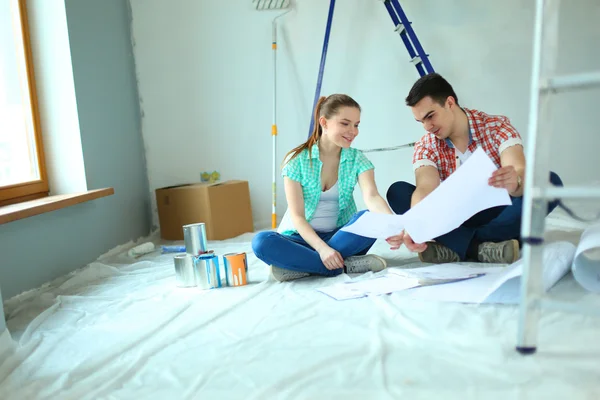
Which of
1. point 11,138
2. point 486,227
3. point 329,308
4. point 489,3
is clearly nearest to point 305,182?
point 329,308

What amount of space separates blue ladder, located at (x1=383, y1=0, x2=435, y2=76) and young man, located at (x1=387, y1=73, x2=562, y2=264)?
894 mm

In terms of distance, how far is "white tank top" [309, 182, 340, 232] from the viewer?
1.67m

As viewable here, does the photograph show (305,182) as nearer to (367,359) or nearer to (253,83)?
(367,359)

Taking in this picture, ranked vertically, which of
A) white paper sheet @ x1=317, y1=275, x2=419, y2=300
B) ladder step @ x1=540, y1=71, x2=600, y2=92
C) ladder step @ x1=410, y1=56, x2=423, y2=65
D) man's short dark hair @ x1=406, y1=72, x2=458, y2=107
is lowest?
white paper sheet @ x1=317, y1=275, x2=419, y2=300

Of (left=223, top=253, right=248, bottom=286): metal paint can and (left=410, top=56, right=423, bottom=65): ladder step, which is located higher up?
(left=410, top=56, right=423, bottom=65): ladder step

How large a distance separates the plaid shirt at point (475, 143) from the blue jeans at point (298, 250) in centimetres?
34

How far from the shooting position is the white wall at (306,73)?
2.59 metres

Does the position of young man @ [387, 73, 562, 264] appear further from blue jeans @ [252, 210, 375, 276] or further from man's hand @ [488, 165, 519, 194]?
man's hand @ [488, 165, 519, 194]

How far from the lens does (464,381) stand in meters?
0.79

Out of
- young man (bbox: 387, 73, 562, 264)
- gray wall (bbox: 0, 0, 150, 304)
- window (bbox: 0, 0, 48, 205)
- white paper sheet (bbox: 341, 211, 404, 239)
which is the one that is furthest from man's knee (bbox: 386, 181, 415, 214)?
window (bbox: 0, 0, 48, 205)

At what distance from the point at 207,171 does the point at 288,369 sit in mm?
2156

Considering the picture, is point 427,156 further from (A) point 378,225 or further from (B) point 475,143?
(A) point 378,225

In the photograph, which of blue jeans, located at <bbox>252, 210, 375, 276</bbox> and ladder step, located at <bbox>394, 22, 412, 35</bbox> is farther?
ladder step, located at <bbox>394, 22, 412, 35</bbox>

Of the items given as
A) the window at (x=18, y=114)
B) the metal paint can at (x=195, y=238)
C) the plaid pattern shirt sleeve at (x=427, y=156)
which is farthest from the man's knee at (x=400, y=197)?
the window at (x=18, y=114)
